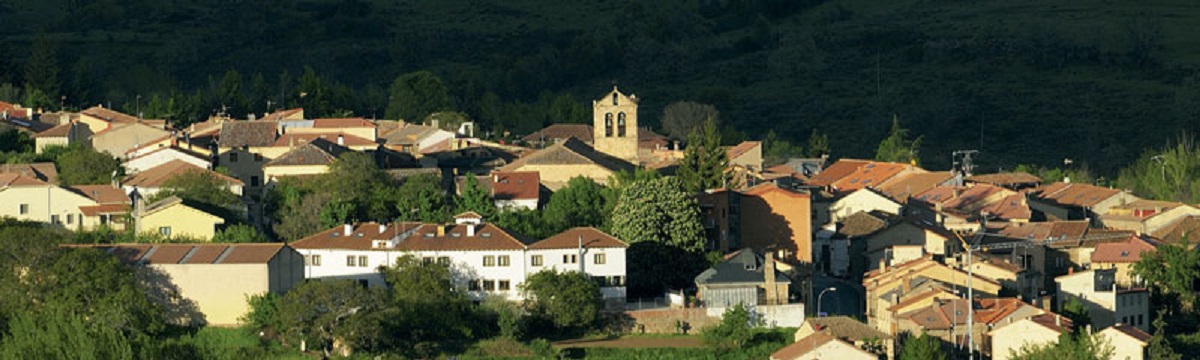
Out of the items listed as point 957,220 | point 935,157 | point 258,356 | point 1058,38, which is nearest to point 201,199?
point 258,356

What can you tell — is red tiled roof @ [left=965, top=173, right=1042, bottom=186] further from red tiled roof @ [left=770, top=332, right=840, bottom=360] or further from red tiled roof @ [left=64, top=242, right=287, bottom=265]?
red tiled roof @ [left=64, top=242, right=287, bottom=265]

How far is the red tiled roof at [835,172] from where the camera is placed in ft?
268

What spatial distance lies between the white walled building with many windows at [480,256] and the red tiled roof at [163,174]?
7.45 metres

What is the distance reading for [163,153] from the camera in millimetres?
71688

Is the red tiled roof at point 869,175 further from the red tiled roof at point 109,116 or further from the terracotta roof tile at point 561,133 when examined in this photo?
the red tiled roof at point 109,116

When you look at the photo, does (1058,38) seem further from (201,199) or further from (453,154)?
(201,199)

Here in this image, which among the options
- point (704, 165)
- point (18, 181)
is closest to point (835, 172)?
point (704, 165)

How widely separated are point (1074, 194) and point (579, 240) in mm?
23805

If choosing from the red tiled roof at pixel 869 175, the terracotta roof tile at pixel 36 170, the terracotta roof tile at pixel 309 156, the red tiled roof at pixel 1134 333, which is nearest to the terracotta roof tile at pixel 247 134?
the terracotta roof tile at pixel 309 156

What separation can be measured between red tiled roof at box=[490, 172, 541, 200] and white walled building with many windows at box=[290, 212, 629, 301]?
7.14 metres

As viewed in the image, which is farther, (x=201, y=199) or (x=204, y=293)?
(x=201, y=199)

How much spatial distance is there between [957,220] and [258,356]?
77.5 feet

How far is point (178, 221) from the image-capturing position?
207ft

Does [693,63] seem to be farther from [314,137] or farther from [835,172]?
[314,137]
